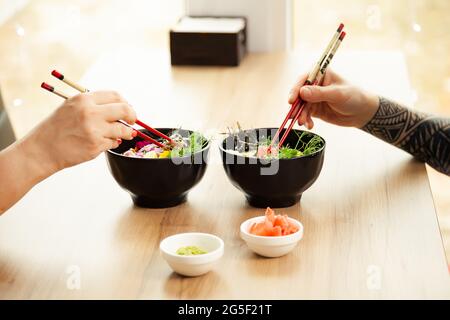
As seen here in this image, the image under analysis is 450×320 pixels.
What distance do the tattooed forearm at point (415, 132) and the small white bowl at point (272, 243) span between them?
56 centimetres

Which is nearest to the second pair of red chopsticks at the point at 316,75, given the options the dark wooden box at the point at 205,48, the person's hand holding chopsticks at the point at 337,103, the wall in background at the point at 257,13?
the person's hand holding chopsticks at the point at 337,103

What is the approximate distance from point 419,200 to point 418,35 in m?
1.95

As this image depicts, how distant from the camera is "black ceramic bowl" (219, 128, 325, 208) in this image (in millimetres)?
1437

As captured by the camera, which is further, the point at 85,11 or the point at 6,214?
the point at 85,11

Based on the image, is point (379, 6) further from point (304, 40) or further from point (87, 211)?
point (87, 211)

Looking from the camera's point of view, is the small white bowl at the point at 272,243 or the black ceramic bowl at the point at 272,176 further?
Answer: the black ceramic bowl at the point at 272,176

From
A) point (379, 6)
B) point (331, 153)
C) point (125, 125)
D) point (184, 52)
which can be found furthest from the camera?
point (379, 6)

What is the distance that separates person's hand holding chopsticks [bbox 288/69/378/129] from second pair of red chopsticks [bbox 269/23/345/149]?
2 cm

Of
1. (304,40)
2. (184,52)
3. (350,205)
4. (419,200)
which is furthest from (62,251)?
(304,40)

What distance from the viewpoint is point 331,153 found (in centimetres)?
179

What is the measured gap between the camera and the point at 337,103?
68.3 inches

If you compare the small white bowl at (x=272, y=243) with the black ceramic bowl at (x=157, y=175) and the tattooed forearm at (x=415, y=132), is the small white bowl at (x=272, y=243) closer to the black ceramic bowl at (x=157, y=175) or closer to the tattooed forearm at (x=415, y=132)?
the black ceramic bowl at (x=157, y=175)

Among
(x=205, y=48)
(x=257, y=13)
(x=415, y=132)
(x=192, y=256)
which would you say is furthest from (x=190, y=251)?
(x=257, y=13)

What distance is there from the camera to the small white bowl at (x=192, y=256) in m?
1.21
